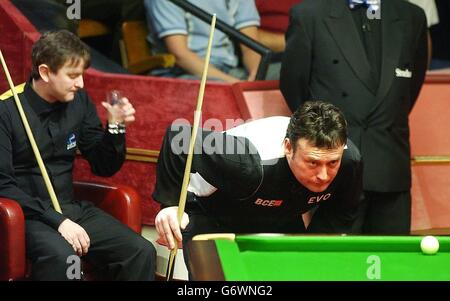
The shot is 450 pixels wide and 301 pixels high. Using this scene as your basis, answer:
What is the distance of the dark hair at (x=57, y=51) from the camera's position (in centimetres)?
458

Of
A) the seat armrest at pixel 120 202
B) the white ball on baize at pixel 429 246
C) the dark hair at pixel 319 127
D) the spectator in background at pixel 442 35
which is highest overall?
the dark hair at pixel 319 127

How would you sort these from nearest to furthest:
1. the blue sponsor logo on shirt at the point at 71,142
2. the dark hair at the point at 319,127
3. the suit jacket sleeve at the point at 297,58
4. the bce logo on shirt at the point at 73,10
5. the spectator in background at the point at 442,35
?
the dark hair at the point at 319,127, the blue sponsor logo on shirt at the point at 71,142, the suit jacket sleeve at the point at 297,58, the bce logo on shirt at the point at 73,10, the spectator in background at the point at 442,35

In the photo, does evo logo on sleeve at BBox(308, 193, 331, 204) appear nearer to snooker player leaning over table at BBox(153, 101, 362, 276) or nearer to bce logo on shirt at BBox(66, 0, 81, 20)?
snooker player leaning over table at BBox(153, 101, 362, 276)

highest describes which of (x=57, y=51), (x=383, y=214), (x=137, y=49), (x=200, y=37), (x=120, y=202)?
(x=57, y=51)

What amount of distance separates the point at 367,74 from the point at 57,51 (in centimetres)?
134

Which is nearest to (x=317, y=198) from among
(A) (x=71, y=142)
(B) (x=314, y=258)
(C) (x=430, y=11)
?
(B) (x=314, y=258)

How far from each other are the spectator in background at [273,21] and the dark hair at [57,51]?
Result: 180cm

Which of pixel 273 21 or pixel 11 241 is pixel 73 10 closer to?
pixel 273 21

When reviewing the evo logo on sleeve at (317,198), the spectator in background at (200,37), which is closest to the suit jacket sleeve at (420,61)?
the spectator in background at (200,37)

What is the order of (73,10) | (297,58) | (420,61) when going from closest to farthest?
(297,58), (420,61), (73,10)

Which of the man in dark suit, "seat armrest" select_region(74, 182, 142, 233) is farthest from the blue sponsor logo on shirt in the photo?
the man in dark suit

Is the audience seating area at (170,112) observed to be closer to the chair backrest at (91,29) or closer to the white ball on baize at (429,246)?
the chair backrest at (91,29)

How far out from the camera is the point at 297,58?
4961 mm
